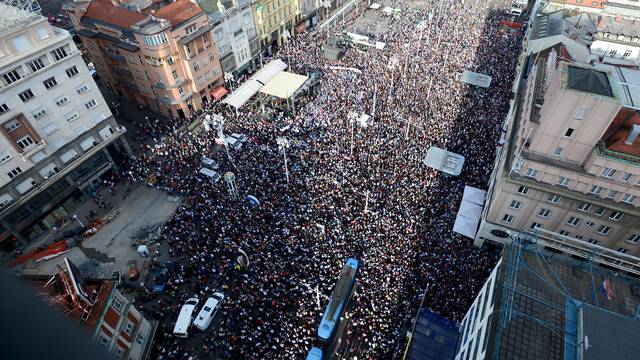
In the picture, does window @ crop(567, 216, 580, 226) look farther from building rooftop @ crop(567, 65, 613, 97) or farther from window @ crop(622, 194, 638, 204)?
building rooftop @ crop(567, 65, 613, 97)

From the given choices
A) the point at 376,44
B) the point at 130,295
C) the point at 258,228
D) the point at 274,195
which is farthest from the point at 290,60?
the point at 130,295

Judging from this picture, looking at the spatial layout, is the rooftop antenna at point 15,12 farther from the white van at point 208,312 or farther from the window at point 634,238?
the window at point 634,238

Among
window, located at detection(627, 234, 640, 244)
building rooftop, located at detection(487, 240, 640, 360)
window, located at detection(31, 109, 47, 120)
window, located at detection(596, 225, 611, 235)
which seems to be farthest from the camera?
window, located at detection(31, 109, 47, 120)

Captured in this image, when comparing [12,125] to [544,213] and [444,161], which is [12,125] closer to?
[444,161]

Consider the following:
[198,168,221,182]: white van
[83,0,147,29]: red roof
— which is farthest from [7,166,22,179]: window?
[83,0,147,29]: red roof

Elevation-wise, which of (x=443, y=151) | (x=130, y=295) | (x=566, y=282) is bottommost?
(x=130, y=295)

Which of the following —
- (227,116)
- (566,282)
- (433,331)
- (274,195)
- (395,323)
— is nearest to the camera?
(566,282)

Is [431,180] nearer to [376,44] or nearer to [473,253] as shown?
[473,253]
